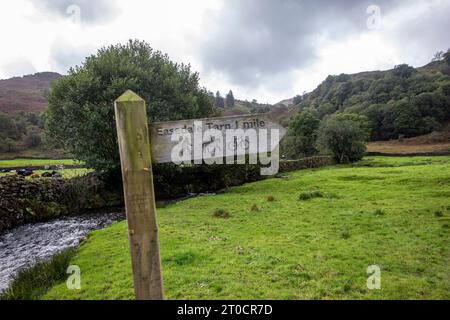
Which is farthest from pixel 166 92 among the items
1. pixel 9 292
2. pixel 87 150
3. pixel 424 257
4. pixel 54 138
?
pixel 424 257

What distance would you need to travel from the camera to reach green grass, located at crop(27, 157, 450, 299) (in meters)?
7.52

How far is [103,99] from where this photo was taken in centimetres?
2552

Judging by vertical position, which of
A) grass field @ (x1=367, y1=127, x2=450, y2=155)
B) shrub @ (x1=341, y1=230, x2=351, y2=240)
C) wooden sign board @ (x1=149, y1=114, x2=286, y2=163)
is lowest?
grass field @ (x1=367, y1=127, x2=450, y2=155)

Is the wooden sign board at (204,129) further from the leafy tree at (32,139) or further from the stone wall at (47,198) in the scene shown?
the leafy tree at (32,139)

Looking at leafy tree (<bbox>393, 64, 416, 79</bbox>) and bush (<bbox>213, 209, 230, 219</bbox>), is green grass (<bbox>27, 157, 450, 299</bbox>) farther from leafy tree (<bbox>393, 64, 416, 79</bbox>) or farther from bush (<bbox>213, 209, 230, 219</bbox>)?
leafy tree (<bbox>393, 64, 416, 79</bbox>)

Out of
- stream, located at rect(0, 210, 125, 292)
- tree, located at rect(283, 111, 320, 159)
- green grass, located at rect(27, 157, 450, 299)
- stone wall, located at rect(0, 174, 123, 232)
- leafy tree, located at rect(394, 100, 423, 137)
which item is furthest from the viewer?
leafy tree, located at rect(394, 100, 423, 137)

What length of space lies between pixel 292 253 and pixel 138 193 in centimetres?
776

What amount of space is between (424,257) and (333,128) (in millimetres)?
51378

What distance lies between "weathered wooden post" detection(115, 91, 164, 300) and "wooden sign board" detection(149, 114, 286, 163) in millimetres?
289

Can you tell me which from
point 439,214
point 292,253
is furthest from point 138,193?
point 439,214

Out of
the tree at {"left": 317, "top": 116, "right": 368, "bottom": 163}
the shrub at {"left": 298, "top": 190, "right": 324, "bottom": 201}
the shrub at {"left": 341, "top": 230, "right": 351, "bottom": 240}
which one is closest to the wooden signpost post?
the shrub at {"left": 341, "top": 230, "right": 351, "bottom": 240}

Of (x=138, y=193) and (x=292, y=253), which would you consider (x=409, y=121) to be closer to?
(x=292, y=253)

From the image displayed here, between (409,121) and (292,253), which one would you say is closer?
(292,253)
